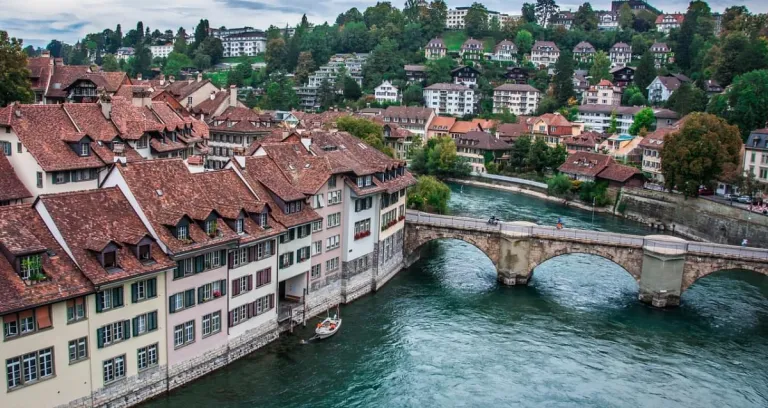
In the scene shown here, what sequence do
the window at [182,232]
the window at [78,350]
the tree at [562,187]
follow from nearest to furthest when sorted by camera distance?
the window at [78,350] → the window at [182,232] → the tree at [562,187]

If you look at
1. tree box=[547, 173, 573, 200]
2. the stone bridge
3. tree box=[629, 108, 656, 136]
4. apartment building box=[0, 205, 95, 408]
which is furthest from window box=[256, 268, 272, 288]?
tree box=[629, 108, 656, 136]

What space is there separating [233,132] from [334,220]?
37.8 meters

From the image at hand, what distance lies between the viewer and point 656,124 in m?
131

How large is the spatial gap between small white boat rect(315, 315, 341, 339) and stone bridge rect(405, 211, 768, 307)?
18.1 meters

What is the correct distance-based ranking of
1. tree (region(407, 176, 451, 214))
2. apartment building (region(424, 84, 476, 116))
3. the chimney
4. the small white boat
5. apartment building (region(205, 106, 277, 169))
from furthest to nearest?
1. apartment building (region(424, 84, 476, 116))
2. the chimney
3. apartment building (region(205, 106, 277, 169))
4. tree (region(407, 176, 451, 214))
5. the small white boat

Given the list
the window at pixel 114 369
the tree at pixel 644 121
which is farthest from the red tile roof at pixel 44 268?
the tree at pixel 644 121

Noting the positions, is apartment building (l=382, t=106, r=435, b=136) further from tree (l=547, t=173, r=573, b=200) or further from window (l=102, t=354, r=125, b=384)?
window (l=102, t=354, r=125, b=384)

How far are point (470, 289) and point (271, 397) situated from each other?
25061 millimetres

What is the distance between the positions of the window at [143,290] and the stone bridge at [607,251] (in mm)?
32479

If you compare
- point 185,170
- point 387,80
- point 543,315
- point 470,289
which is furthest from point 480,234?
point 387,80

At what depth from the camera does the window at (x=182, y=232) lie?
126 feet

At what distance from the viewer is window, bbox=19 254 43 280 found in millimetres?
31562

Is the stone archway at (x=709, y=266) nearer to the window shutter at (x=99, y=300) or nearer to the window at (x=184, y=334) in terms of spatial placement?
the window at (x=184, y=334)

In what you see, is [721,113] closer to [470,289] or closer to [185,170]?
[470,289]
